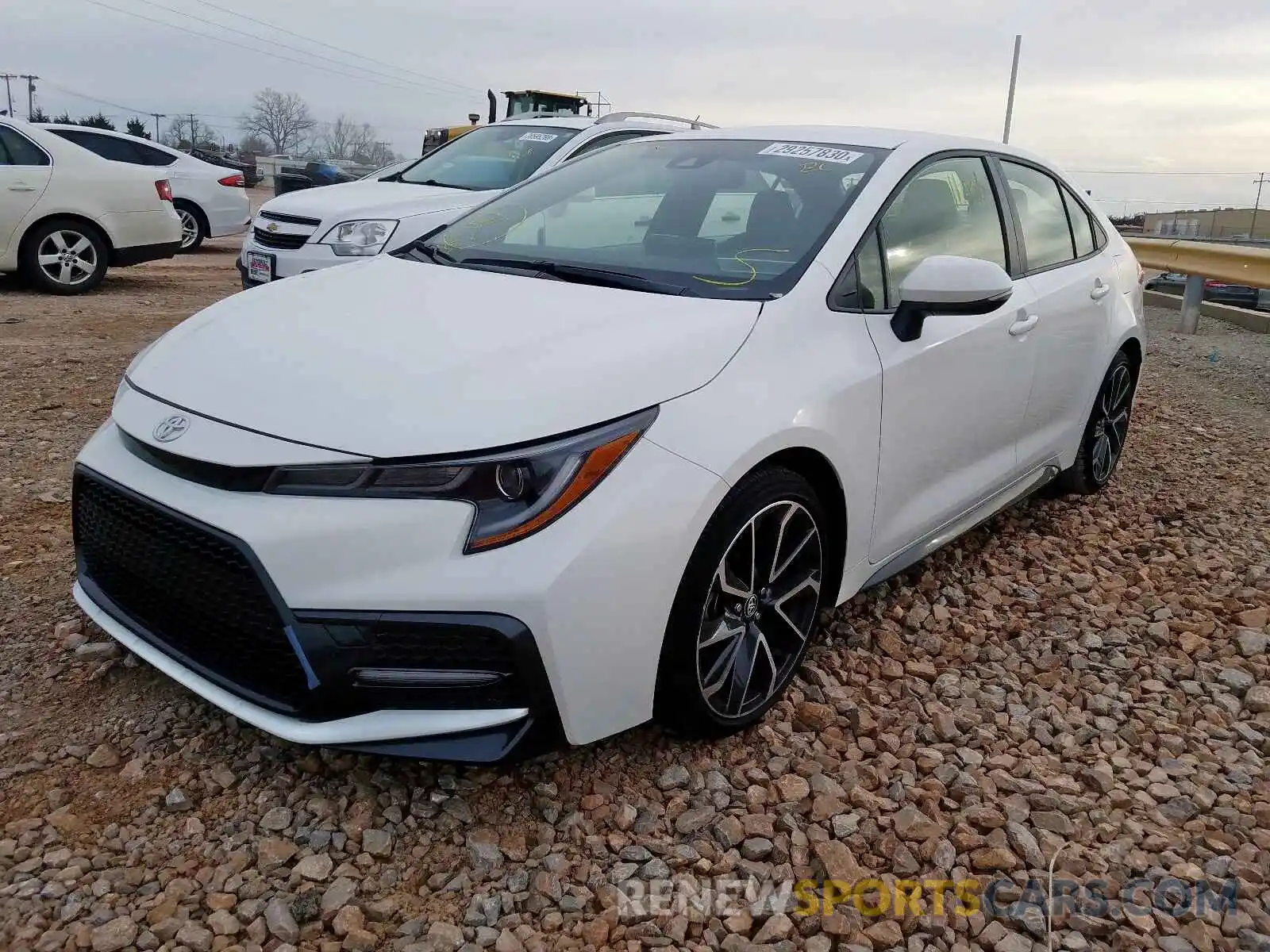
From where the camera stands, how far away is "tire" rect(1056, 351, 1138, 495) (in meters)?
4.36

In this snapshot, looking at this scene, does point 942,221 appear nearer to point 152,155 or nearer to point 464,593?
point 464,593

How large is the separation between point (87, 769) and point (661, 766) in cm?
136

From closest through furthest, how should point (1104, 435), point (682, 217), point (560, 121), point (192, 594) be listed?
point (192, 594) < point (682, 217) < point (1104, 435) < point (560, 121)

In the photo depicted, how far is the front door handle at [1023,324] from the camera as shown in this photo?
11.2 feet

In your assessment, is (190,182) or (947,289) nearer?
(947,289)

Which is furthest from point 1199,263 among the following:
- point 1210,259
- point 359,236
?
point 359,236

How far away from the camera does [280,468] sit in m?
2.06

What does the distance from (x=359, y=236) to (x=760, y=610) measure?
499cm

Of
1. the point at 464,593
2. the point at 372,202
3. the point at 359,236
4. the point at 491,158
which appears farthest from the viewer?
the point at 491,158

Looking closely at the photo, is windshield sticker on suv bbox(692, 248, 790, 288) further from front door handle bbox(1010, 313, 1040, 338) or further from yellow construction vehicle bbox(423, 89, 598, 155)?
yellow construction vehicle bbox(423, 89, 598, 155)

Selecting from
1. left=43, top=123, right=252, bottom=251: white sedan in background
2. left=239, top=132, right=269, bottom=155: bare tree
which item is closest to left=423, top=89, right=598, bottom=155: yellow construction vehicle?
left=43, top=123, right=252, bottom=251: white sedan in background

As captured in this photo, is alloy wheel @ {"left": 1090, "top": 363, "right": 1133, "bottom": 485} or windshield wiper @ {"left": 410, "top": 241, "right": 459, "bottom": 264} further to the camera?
alloy wheel @ {"left": 1090, "top": 363, "right": 1133, "bottom": 485}

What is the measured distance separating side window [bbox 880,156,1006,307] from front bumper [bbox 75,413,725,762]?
119 centimetres

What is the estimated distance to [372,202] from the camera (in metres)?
7.02
